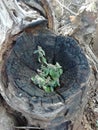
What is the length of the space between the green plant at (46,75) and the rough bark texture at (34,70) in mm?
39

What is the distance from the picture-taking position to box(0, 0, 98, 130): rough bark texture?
1.92m

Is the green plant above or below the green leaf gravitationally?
above

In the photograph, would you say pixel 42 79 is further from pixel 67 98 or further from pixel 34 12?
pixel 34 12

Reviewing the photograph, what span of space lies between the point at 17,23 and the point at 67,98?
2.11ft

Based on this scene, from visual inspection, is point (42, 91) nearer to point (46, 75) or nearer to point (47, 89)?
point (47, 89)

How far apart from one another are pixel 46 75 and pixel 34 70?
0.29 ft

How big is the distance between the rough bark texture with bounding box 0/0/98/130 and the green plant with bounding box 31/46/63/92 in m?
0.04

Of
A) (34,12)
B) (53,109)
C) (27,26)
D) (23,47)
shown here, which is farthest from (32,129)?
(34,12)

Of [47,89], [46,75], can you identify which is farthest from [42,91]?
[46,75]

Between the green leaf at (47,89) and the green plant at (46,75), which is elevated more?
the green plant at (46,75)

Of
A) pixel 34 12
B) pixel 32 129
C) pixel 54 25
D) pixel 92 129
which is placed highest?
pixel 34 12

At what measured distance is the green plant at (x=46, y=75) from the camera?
6.58 ft

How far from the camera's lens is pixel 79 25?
8.27 feet

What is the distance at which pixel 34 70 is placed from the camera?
2088mm
